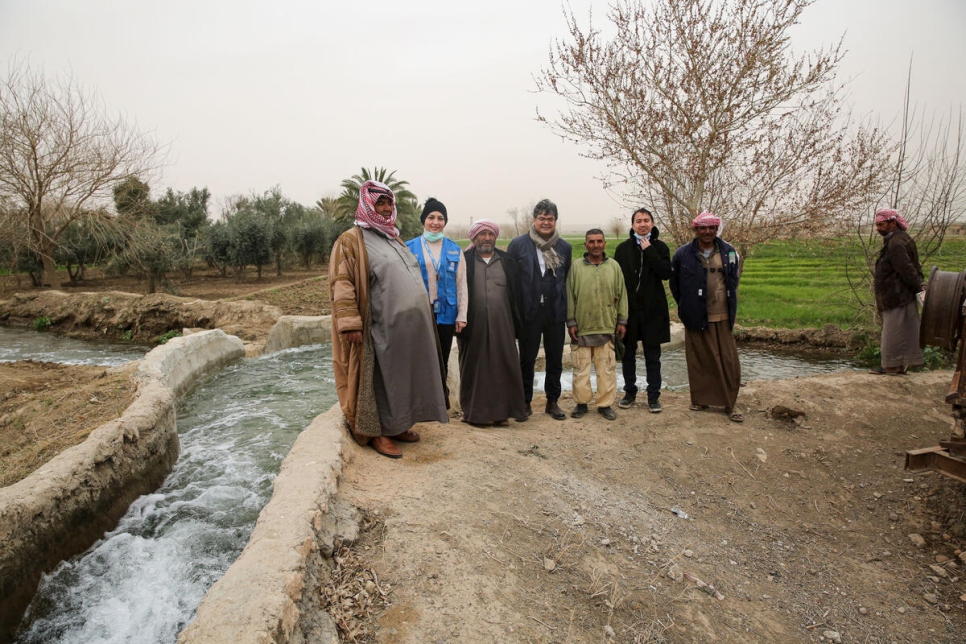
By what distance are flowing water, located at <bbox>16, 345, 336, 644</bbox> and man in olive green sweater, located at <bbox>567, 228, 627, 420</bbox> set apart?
2853 millimetres

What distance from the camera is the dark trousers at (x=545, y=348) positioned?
447 centimetres

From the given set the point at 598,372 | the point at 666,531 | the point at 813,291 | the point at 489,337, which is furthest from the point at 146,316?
the point at 813,291

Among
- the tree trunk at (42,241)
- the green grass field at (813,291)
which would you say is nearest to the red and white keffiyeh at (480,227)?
the green grass field at (813,291)

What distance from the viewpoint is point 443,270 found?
407cm

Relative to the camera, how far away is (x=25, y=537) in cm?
305

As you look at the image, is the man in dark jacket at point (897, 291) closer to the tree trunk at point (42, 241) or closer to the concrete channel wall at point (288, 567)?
the concrete channel wall at point (288, 567)

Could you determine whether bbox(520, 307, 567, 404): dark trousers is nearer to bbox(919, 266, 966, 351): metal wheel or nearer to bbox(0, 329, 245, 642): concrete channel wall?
bbox(919, 266, 966, 351): metal wheel

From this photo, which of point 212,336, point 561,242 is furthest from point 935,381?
point 212,336

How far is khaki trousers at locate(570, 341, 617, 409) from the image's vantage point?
4.68 meters

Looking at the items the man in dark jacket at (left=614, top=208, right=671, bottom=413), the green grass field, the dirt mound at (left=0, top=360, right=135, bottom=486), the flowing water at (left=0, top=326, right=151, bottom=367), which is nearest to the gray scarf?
the man in dark jacket at (left=614, top=208, right=671, bottom=413)

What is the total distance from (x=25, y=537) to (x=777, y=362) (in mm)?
9689

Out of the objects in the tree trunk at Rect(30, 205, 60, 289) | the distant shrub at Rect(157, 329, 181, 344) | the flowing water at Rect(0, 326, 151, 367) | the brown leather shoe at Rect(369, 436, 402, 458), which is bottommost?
the flowing water at Rect(0, 326, 151, 367)

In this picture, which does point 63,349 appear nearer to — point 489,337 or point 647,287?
point 489,337

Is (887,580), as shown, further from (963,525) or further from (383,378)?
(383,378)
